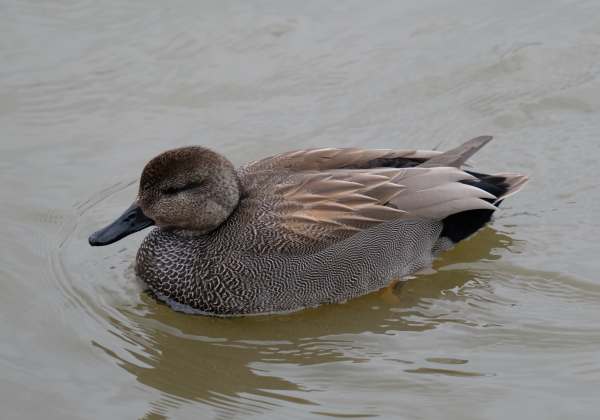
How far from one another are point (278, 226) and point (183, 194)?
740 millimetres

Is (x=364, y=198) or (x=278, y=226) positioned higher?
(x=364, y=198)

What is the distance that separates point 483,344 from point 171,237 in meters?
2.46

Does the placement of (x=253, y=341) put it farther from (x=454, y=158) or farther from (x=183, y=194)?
(x=454, y=158)

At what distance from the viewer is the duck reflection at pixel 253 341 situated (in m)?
6.93

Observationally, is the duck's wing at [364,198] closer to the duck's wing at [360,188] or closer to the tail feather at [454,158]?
the duck's wing at [360,188]

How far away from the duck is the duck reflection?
116 mm

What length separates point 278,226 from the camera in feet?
25.2

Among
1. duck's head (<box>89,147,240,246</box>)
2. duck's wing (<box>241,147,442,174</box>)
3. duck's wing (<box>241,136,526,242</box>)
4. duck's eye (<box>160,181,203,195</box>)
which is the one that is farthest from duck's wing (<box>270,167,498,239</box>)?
duck's eye (<box>160,181,203,195</box>)

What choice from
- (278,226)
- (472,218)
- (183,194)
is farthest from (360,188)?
(183,194)

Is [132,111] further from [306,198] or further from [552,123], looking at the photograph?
[552,123]

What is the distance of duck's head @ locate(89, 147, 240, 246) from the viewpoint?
761 centimetres

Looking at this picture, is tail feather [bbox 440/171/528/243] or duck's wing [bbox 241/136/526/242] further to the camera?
tail feather [bbox 440/171/528/243]

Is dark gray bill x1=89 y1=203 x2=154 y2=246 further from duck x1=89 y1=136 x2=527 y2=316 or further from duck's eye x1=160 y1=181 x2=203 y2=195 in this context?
duck's eye x1=160 y1=181 x2=203 y2=195

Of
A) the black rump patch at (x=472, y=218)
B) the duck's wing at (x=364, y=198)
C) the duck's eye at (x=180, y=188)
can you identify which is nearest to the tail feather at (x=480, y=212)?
the black rump patch at (x=472, y=218)
